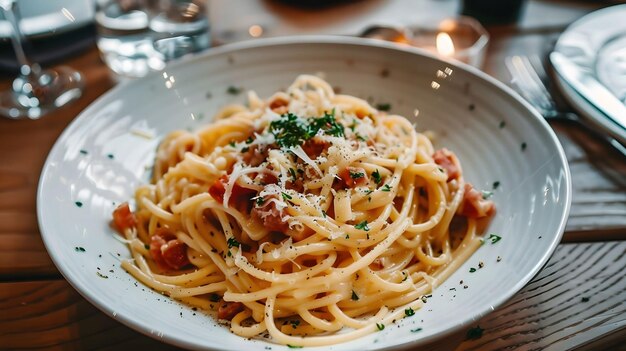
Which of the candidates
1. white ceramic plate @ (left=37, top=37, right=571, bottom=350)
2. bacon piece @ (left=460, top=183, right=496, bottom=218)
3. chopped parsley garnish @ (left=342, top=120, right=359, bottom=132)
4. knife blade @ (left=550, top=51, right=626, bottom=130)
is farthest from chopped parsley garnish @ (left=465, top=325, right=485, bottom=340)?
knife blade @ (left=550, top=51, right=626, bottom=130)

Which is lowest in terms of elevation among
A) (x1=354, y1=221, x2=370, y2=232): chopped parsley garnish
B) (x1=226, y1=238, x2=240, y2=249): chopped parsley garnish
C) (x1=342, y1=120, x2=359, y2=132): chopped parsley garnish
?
(x1=226, y1=238, x2=240, y2=249): chopped parsley garnish

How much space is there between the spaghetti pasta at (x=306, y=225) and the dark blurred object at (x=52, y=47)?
1.42 meters

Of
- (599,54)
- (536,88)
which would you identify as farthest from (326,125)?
(599,54)

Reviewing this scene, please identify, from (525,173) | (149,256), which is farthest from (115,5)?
(525,173)

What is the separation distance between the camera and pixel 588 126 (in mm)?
2818

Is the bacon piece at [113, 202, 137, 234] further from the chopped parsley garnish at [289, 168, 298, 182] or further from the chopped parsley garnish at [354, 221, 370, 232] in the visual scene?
the chopped parsley garnish at [354, 221, 370, 232]

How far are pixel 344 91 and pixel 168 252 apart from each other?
1208 mm

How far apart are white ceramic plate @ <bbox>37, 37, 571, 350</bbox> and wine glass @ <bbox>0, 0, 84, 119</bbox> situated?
757 millimetres

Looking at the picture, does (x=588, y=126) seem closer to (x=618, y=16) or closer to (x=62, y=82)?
(x=618, y=16)

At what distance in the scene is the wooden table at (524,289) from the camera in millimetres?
1974

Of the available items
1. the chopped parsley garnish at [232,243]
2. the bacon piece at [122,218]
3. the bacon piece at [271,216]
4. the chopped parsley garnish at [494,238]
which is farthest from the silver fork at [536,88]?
the bacon piece at [122,218]

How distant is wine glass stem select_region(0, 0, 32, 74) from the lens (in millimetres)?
2951

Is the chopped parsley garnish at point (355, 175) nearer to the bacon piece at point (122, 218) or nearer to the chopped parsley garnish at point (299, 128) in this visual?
the chopped parsley garnish at point (299, 128)

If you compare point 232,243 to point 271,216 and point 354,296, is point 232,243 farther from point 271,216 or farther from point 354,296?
point 354,296
